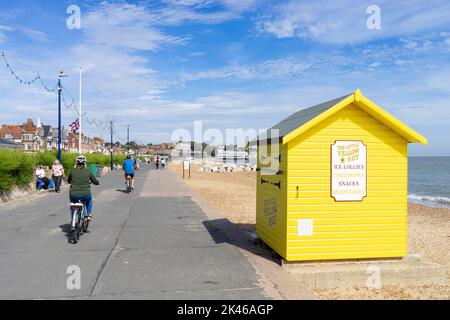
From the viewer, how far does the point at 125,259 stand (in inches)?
275

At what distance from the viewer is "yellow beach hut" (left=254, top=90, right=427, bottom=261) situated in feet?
21.6

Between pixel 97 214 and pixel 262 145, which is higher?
pixel 262 145

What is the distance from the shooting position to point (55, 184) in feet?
63.3

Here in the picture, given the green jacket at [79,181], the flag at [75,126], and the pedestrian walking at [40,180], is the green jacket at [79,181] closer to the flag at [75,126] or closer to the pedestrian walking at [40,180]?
the pedestrian walking at [40,180]

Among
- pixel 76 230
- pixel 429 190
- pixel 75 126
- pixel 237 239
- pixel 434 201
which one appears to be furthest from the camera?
pixel 429 190

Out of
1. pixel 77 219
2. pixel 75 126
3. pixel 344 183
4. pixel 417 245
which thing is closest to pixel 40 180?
pixel 77 219

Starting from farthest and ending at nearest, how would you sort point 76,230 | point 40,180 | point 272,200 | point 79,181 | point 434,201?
point 434,201 < point 40,180 < point 79,181 < point 76,230 < point 272,200

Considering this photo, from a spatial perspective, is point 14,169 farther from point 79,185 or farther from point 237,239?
point 237,239

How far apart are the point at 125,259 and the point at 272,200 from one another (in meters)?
2.81

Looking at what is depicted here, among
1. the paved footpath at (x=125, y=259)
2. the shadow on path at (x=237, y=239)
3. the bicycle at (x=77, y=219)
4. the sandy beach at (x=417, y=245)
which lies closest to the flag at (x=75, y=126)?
the sandy beach at (x=417, y=245)

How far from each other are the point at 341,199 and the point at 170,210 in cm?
782

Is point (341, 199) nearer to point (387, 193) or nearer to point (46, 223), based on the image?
point (387, 193)
